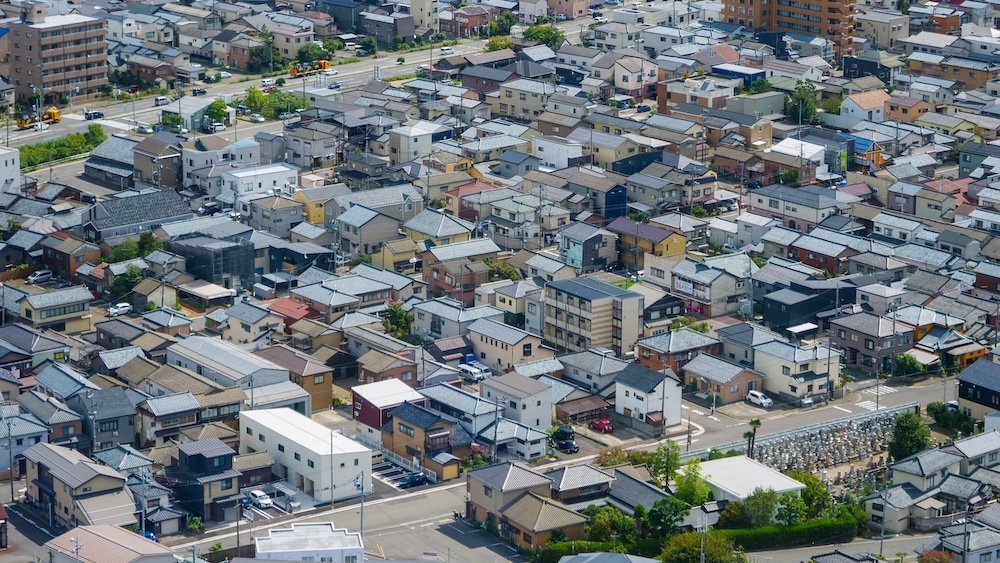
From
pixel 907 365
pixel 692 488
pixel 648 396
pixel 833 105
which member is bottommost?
pixel 907 365

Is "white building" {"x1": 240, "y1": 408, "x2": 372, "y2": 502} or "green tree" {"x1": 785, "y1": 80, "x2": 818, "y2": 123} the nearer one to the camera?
"white building" {"x1": 240, "y1": 408, "x2": 372, "y2": 502}

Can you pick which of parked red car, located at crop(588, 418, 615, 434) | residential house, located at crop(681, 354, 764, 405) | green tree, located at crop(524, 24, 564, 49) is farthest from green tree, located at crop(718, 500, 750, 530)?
green tree, located at crop(524, 24, 564, 49)

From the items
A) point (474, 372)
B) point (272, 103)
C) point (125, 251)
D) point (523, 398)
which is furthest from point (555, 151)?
point (523, 398)

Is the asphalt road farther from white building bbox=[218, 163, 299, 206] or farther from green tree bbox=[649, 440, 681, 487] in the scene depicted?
green tree bbox=[649, 440, 681, 487]

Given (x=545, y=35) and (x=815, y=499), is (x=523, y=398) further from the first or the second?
(x=545, y=35)

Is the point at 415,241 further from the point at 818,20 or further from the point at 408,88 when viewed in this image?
the point at 818,20

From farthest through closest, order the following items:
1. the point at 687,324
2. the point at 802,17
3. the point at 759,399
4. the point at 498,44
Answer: the point at 802,17
the point at 498,44
the point at 687,324
the point at 759,399

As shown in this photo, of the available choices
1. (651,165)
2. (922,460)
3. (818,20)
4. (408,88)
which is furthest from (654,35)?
→ (922,460)

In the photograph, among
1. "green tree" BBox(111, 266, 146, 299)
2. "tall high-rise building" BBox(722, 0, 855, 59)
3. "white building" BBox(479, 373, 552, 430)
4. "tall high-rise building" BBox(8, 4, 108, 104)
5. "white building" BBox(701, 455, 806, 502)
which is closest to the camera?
"white building" BBox(701, 455, 806, 502)
